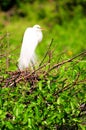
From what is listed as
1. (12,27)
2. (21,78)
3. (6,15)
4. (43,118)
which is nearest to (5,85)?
(21,78)

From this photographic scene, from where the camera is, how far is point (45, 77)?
405 centimetres

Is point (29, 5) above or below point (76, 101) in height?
above

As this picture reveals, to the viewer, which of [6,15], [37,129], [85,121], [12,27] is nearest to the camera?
[37,129]

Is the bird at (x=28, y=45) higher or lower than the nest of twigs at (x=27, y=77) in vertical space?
higher

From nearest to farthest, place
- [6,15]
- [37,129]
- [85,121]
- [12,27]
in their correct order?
[37,129], [85,121], [12,27], [6,15]

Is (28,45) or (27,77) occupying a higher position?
(28,45)

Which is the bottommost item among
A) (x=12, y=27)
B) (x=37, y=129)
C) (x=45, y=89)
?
(x=37, y=129)

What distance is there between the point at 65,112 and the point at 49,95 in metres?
0.18

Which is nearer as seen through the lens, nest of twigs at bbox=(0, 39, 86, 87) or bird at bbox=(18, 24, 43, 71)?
nest of twigs at bbox=(0, 39, 86, 87)

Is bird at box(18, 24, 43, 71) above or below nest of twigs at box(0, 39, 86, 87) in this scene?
above

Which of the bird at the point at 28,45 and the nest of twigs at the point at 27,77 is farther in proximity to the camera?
the bird at the point at 28,45

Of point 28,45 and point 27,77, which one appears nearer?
point 27,77

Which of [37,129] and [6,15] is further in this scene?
[6,15]

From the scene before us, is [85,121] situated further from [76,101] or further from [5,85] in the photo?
[5,85]
